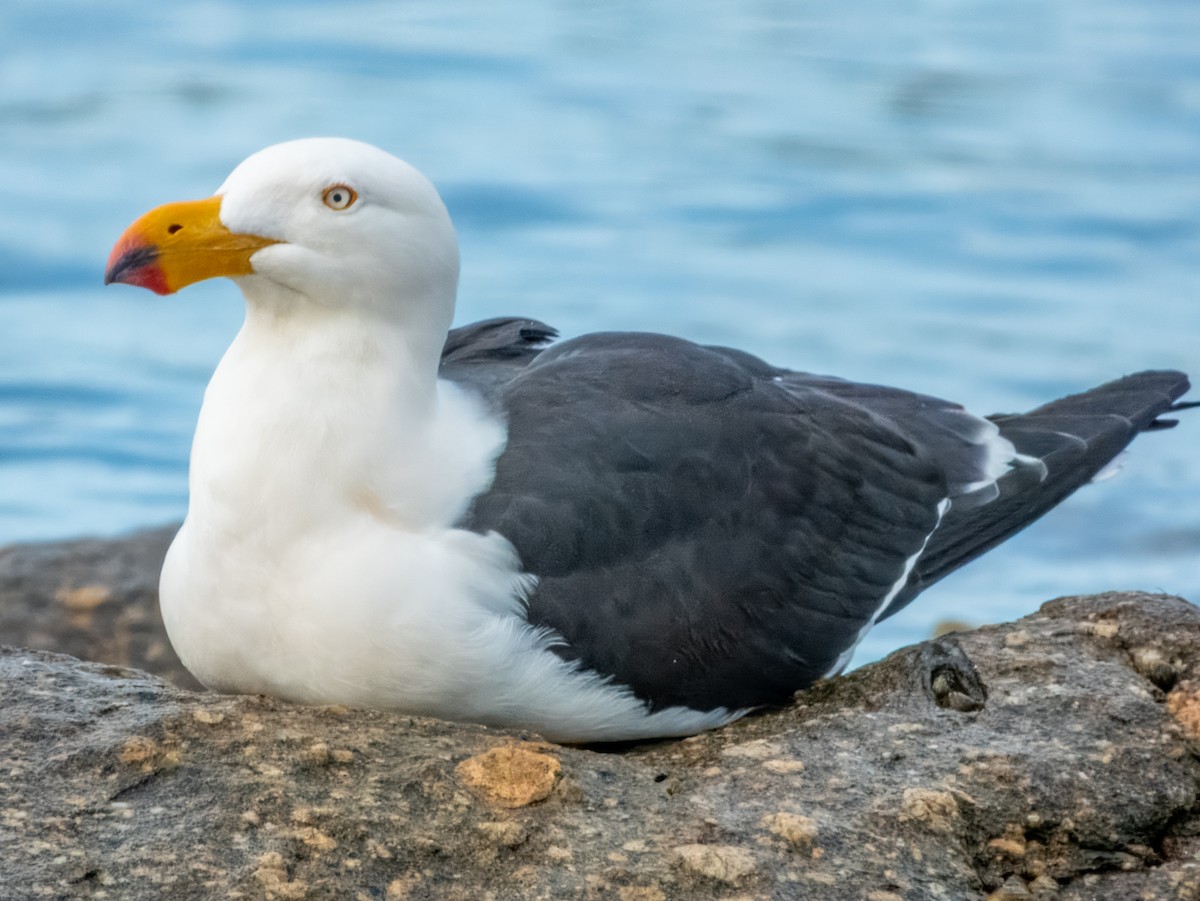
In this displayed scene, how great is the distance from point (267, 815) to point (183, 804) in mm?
147

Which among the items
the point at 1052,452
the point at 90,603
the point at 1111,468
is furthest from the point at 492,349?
the point at 90,603

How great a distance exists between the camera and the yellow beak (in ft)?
11.6

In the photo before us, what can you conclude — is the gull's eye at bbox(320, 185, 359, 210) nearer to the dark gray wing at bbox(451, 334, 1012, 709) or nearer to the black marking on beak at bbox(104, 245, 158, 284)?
the black marking on beak at bbox(104, 245, 158, 284)

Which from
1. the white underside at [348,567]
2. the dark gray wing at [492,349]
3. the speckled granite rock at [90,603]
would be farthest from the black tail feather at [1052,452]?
the speckled granite rock at [90,603]

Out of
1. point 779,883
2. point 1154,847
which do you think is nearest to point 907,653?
point 1154,847

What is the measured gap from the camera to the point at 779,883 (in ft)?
9.96

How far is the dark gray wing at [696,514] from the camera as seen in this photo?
12.4 feet

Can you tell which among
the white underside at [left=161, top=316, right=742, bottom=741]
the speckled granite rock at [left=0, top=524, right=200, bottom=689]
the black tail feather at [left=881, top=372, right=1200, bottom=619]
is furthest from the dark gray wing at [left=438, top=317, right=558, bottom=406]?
the speckled granite rock at [left=0, top=524, right=200, bottom=689]

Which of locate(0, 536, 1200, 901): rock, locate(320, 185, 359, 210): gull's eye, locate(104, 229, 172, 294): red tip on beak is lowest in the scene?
locate(0, 536, 1200, 901): rock

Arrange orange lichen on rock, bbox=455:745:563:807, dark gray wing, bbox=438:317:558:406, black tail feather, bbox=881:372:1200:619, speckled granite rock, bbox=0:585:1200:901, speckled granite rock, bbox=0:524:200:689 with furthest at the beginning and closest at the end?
1. speckled granite rock, bbox=0:524:200:689
2. black tail feather, bbox=881:372:1200:619
3. dark gray wing, bbox=438:317:558:406
4. orange lichen on rock, bbox=455:745:563:807
5. speckled granite rock, bbox=0:585:1200:901

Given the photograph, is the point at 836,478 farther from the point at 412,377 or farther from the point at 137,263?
the point at 137,263

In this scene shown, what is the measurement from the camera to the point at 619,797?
333 centimetres

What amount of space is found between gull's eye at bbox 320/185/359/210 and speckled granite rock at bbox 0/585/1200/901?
0.99 metres

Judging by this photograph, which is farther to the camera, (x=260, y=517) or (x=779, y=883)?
(x=260, y=517)
